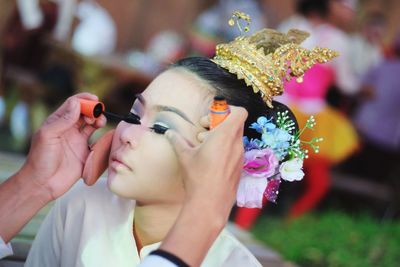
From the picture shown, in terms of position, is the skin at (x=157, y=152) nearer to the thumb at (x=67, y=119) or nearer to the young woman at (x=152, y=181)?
the young woman at (x=152, y=181)

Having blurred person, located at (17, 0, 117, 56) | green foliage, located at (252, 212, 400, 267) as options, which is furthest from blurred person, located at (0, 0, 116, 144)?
green foliage, located at (252, 212, 400, 267)

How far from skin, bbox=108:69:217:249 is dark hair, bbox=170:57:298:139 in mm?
27

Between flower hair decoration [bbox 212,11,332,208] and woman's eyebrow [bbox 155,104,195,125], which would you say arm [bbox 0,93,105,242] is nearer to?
woman's eyebrow [bbox 155,104,195,125]

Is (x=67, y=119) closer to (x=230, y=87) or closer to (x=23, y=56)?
(x=230, y=87)

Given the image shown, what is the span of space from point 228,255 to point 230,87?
0.45 m

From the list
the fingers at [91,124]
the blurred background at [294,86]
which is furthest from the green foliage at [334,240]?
the fingers at [91,124]

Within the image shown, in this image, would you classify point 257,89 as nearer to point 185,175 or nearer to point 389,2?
point 185,175

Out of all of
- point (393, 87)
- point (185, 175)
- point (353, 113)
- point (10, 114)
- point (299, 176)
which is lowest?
point (10, 114)

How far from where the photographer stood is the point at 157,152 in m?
1.80

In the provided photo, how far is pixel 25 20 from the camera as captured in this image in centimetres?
614

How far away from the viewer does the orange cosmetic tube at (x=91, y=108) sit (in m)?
1.90

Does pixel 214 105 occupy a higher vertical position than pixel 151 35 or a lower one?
higher

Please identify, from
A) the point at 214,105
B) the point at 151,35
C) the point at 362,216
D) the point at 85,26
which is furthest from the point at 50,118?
the point at 151,35

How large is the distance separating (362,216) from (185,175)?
4.13 metres
